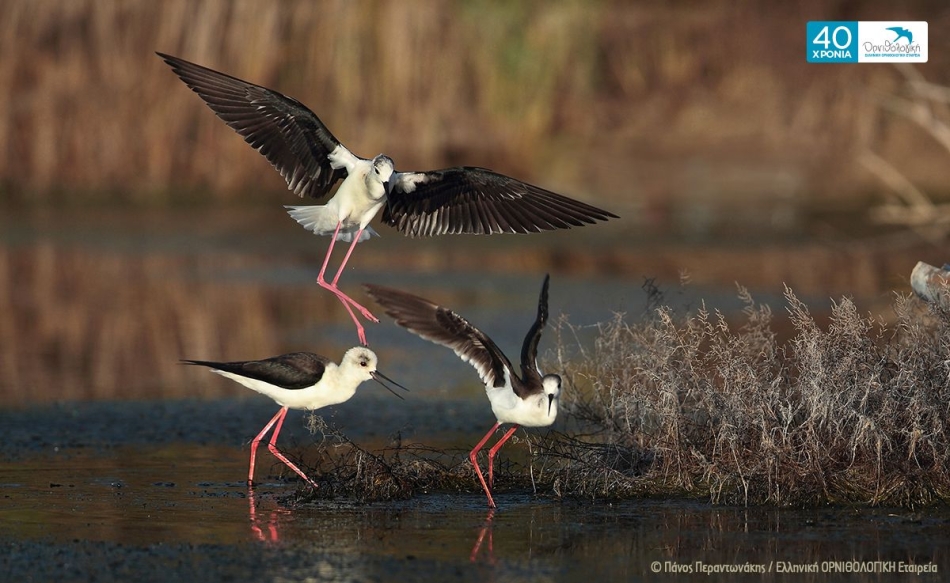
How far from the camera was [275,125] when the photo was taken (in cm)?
927

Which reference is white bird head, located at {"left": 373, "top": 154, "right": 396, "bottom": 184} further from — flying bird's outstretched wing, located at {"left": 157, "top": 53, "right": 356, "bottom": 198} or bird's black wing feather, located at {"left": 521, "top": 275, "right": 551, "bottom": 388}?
bird's black wing feather, located at {"left": 521, "top": 275, "right": 551, "bottom": 388}

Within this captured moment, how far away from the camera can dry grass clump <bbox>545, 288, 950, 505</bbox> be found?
7.49m

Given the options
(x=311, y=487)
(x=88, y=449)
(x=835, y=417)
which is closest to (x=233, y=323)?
(x=88, y=449)

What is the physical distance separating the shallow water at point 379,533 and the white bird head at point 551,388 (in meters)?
0.55

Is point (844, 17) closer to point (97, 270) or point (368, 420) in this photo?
point (97, 270)

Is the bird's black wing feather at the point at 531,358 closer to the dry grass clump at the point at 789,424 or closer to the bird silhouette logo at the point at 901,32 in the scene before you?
the dry grass clump at the point at 789,424

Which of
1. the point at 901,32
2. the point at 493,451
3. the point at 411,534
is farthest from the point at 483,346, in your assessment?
the point at 901,32

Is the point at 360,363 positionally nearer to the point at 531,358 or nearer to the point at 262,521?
the point at 531,358

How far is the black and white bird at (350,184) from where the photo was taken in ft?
29.7

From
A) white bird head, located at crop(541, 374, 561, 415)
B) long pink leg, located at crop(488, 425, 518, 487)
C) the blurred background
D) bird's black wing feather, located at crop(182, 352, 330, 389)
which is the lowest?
long pink leg, located at crop(488, 425, 518, 487)

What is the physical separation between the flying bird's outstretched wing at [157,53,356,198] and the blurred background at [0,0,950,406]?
189 inches

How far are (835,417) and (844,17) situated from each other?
57.3 ft

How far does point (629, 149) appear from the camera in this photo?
2373 cm

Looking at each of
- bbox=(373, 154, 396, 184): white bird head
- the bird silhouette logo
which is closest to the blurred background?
the bird silhouette logo
